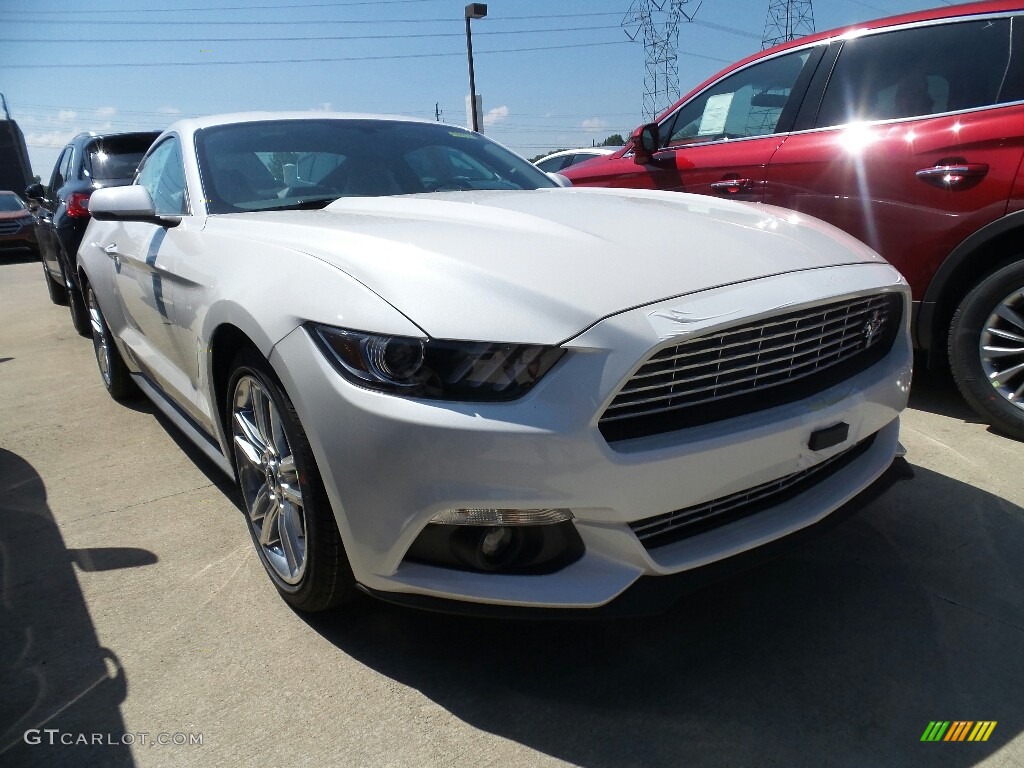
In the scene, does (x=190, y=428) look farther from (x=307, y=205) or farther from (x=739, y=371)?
(x=739, y=371)

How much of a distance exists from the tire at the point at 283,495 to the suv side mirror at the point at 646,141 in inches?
121

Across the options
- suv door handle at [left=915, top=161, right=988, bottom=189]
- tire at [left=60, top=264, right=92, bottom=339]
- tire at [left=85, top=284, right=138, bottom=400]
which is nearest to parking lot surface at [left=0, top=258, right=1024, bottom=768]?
suv door handle at [left=915, top=161, right=988, bottom=189]

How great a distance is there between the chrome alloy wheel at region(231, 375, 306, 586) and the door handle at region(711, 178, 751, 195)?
2.90 m

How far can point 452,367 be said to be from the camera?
5.47ft

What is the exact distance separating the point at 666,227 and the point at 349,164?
148 cm

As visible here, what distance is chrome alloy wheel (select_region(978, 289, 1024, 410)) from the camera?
3.13 metres

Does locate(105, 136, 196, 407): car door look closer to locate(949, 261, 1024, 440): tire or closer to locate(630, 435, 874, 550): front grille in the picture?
locate(630, 435, 874, 550): front grille

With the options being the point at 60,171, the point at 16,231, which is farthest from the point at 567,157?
the point at 16,231

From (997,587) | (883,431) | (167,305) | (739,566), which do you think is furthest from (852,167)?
(167,305)

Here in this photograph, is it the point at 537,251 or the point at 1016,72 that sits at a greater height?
A: the point at 1016,72

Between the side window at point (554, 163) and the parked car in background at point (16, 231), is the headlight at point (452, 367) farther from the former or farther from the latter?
the parked car in background at point (16, 231)

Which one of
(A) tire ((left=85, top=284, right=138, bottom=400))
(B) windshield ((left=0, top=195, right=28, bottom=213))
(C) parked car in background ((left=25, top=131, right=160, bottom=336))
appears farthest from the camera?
(B) windshield ((left=0, top=195, right=28, bottom=213))

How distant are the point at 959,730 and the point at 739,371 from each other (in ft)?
3.04

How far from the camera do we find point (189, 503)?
3084 mm
